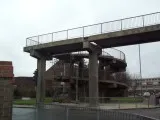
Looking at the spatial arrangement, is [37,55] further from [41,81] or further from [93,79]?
[93,79]

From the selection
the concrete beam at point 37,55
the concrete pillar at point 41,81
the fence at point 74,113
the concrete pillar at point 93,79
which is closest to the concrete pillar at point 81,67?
the concrete beam at point 37,55

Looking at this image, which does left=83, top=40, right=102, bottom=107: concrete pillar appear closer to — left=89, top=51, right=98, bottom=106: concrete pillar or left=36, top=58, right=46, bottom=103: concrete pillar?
left=89, top=51, right=98, bottom=106: concrete pillar

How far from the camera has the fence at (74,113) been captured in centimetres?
950

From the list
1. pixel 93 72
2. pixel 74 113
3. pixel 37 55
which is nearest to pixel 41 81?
pixel 37 55

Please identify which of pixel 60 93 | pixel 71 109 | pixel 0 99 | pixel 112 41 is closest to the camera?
pixel 0 99

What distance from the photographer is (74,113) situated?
430 inches

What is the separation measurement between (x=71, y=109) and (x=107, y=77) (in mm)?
39295

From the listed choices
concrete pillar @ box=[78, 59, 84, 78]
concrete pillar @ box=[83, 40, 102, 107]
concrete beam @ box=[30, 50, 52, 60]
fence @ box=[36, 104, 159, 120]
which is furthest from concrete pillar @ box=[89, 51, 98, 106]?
fence @ box=[36, 104, 159, 120]

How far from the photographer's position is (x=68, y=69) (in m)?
47.3

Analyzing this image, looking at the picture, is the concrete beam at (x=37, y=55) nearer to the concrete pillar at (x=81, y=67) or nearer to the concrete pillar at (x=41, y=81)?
the concrete pillar at (x=41, y=81)

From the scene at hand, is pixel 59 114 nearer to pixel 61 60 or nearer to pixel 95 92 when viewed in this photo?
pixel 95 92

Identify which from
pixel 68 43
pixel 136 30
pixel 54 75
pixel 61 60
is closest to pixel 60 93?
pixel 61 60

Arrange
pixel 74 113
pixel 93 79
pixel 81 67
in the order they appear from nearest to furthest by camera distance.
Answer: pixel 74 113
pixel 93 79
pixel 81 67

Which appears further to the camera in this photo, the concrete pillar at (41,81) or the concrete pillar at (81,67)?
the concrete pillar at (81,67)
